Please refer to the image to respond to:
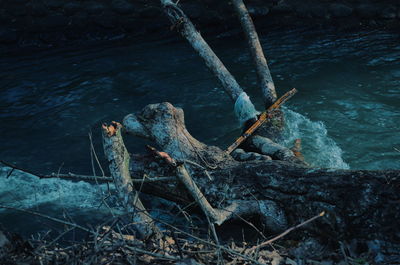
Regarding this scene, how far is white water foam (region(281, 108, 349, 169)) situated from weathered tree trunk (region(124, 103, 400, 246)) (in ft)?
4.56

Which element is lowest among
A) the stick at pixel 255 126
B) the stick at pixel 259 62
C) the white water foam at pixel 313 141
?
the white water foam at pixel 313 141

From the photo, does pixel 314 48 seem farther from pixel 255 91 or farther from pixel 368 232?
pixel 368 232

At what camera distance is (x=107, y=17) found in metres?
10.8

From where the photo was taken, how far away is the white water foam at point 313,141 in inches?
213

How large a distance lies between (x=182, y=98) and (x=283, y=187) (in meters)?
4.04

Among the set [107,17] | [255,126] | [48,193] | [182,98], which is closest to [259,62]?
[255,126]

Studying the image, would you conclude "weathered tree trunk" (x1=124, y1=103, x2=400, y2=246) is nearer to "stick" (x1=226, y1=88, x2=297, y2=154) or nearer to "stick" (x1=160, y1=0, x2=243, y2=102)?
"stick" (x1=226, y1=88, x2=297, y2=154)

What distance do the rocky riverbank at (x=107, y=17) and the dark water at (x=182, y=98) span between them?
0.64m

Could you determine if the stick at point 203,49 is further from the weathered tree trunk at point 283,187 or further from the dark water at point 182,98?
the weathered tree trunk at point 283,187

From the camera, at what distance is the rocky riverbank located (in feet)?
34.4

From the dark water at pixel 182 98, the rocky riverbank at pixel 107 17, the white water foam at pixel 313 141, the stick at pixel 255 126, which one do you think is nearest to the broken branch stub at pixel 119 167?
the dark water at pixel 182 98

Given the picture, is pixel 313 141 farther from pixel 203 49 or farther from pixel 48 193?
pixel 48 193

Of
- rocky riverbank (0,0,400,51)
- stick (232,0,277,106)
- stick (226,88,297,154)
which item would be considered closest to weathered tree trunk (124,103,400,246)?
stick (226,88,297,154)

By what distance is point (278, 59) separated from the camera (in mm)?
8641
